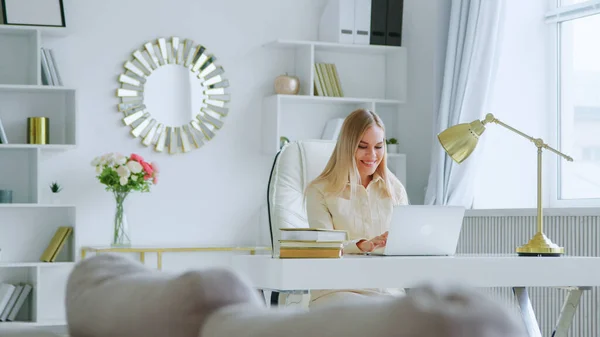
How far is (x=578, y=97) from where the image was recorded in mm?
4602

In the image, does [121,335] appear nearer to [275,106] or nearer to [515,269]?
[515,269]

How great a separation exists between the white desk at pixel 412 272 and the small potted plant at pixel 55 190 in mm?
2435

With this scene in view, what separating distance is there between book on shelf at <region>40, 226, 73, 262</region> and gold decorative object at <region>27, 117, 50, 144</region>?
0.46 metres

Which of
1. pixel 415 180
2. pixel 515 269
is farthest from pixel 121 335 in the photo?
pixel 415 180

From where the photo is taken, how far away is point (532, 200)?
4766mm

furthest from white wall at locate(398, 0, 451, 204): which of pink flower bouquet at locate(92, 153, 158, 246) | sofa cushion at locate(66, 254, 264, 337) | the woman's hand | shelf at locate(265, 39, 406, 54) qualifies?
sofa cushion at locate(66, 254, 264, 337)

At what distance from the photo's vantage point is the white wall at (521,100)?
15.6ft

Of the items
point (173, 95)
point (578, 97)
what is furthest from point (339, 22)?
point (578, 97)

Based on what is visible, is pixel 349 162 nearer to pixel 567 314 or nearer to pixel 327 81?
pixel 567 314

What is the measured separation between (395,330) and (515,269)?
199 cm

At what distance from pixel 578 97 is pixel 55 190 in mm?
2680

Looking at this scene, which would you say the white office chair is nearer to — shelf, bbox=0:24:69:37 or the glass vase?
the glass vase

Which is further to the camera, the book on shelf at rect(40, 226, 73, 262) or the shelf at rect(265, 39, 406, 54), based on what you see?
the shelf at rect(265, 39, 406, 54)

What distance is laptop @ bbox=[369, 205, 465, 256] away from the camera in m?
2.64
